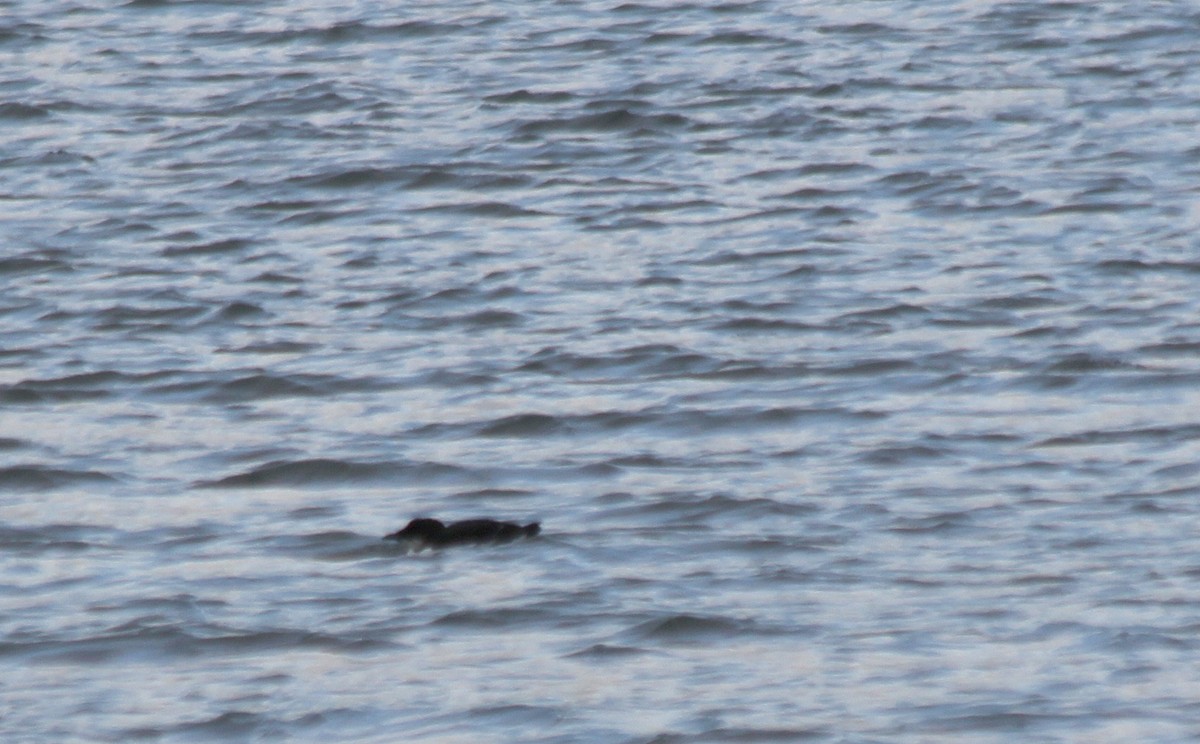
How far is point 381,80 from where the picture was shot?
16.1m

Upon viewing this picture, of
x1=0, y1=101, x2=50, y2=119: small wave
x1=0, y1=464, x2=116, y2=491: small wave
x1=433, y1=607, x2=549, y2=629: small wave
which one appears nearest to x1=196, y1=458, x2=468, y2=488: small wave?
x1=0, y1=464, x2=116, y2=491: small wave

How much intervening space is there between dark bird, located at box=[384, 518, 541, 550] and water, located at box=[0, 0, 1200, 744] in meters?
0.07

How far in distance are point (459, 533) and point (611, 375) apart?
2184 mm

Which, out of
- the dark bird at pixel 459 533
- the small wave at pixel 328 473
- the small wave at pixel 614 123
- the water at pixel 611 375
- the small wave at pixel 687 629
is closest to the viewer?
the water at pixel 611 375

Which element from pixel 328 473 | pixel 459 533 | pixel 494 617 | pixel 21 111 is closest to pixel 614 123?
pixel 21 111

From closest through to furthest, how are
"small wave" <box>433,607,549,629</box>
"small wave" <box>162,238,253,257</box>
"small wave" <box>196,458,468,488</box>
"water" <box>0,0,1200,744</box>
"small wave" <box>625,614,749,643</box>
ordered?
"water" <box>0,0,1200,744</box> < "small wave" <box>625,614,749,643</box> < "small wave" <box>433,607,549,629</box> < "small wave" <box>196,458,468,488</box> < "small wave" <box>162,238,253,257</box>

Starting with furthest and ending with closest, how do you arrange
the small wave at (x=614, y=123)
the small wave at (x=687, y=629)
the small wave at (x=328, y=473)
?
the small wave at (x=614, y=123), the small wave at (x=328, y=473), the small wave at (x=687, y=629)

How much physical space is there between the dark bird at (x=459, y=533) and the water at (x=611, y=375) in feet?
0.22

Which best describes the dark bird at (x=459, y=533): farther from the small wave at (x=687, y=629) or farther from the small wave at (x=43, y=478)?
the small wave at (x=43, y=478)

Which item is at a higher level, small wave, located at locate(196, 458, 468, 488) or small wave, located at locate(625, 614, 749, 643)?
small wave, located at locate(625, 614, 749, 643)

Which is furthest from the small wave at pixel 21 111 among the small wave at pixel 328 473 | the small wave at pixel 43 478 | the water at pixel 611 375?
the small wave at pixel 328 473

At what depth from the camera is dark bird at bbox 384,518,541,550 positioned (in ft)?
27.5

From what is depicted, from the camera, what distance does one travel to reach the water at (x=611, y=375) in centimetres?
742

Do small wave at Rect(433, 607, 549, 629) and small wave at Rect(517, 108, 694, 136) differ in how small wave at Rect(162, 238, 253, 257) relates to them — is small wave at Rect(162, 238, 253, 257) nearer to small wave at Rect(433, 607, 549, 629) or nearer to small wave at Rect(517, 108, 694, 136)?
small wave at Rect(517, 108, 694, 136)
